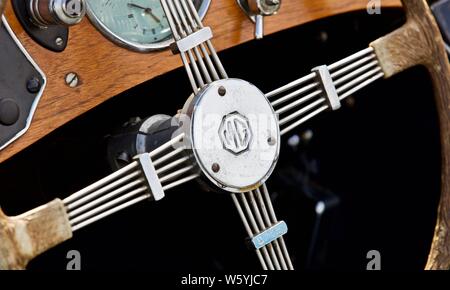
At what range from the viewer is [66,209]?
112 centimetres

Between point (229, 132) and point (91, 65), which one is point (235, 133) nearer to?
point (229, 132)

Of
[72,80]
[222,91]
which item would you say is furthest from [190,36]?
[72,80]

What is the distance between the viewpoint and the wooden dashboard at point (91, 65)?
125cm

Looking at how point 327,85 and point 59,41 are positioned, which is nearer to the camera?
point 59,41

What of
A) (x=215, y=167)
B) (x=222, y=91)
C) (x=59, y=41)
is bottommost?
(x=215, y=167)

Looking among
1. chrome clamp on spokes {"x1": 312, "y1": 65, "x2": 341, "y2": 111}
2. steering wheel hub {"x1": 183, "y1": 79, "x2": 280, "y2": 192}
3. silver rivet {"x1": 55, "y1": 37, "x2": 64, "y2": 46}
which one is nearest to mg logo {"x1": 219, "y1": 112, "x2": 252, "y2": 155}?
steering wheel hub {"x1": 183, "y1": 79, "x2": 280, "y2": 192}

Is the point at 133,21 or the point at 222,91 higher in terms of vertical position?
the point at 133,21

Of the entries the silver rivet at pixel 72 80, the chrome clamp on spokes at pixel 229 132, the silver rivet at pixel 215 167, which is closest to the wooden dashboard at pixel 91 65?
the silver rivet at pixel 72 80

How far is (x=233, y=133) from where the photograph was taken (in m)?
1.26

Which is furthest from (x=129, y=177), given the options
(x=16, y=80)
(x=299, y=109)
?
(x=299, y=109)

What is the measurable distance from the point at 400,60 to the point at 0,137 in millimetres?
706

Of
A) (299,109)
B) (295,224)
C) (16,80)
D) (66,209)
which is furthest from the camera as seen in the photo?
(295,224)

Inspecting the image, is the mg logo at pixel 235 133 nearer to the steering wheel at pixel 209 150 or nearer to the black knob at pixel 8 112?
the steering wheel at pixel 209 150
